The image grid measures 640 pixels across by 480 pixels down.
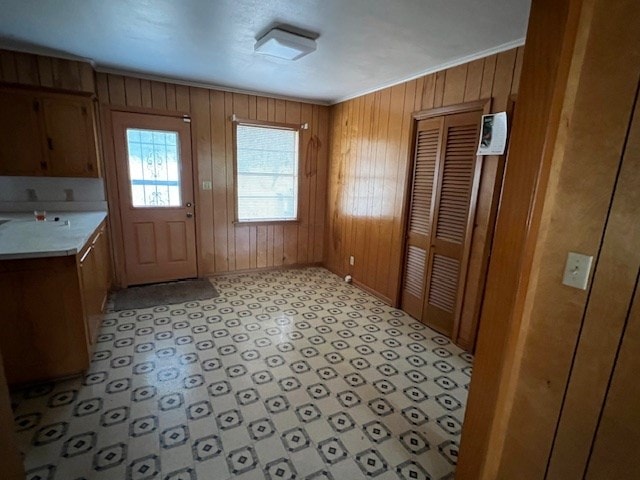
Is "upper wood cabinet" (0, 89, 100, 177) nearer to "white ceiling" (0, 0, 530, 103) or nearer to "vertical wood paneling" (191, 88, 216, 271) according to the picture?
"white ceiling" (0, 0, 530, 103)

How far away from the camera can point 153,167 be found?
378 cm

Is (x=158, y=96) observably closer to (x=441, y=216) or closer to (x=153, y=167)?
(x=153, y=167)

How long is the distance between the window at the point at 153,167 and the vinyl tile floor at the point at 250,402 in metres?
1.42

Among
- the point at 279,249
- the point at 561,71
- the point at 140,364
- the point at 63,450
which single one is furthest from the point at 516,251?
the point at 279,249

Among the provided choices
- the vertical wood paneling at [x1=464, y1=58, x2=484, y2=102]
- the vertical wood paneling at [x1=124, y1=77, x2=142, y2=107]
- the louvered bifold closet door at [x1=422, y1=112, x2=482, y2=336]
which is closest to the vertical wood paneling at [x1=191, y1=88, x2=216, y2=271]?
the vertical wood paneling at [x1=124, y1=77, x2=142, y2=107]

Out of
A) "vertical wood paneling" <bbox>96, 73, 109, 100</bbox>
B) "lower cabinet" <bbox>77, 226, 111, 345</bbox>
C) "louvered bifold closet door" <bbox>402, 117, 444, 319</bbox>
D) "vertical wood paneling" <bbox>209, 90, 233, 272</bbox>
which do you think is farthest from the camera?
"vertical wood paneling" <bbox>209, 90, 233, 272</bbox>

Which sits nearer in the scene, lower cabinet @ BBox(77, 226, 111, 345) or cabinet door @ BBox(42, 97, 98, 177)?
lower cabinet @ BBox(77, 226, 111, 345)

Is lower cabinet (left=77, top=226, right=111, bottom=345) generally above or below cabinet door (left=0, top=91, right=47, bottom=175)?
below

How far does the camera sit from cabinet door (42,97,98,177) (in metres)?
3.07

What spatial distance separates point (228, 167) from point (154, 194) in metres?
0.96

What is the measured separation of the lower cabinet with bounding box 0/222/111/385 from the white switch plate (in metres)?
2.62

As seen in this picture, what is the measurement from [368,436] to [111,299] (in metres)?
3.18

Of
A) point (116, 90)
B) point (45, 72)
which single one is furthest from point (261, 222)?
point (45, 72)

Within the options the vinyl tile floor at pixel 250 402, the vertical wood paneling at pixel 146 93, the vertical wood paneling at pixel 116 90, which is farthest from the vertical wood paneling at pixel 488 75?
the vertical wood paneling at pixel 116 90
